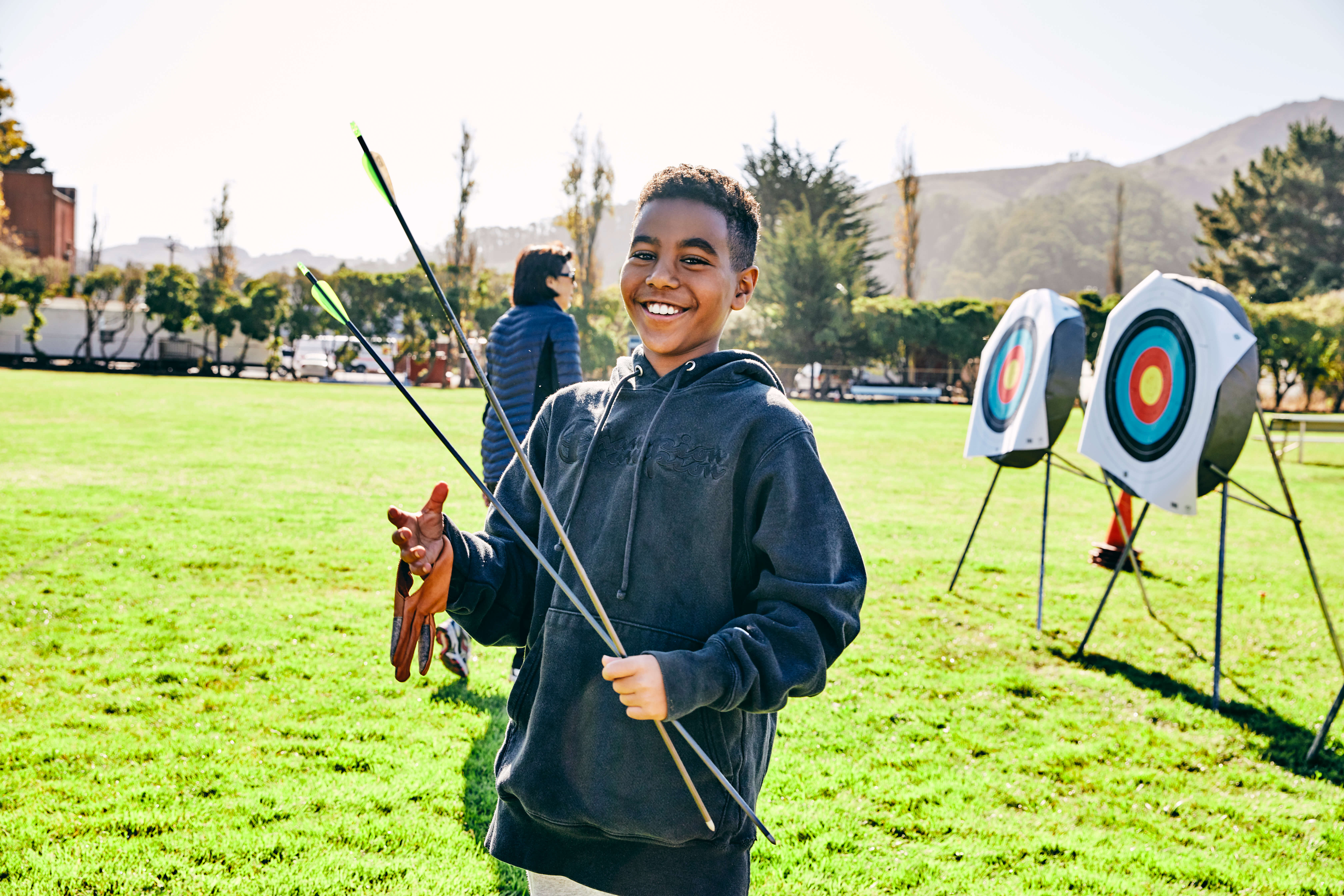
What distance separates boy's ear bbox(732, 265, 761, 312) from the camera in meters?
1.62

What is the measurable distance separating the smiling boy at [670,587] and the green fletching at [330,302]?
30 centimetres

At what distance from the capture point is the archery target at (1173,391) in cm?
430

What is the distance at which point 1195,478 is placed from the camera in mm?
4422

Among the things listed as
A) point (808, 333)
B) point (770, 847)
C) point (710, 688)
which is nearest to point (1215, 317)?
point (770, 847)

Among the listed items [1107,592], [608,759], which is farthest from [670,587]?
[1107,592]

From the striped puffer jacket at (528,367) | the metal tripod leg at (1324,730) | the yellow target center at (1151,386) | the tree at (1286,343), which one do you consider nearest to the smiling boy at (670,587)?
the striped puffer jacket at (528,367)

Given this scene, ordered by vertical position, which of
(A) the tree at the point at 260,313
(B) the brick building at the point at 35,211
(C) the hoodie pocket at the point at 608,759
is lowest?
(C) the hoodie pocket at the point at 608,759

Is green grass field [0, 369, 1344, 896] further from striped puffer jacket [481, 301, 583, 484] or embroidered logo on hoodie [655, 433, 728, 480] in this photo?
embroidered logo on hoodie [655, 433, 728, 480]

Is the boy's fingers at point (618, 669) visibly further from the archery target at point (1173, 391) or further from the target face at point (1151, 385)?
the target face at point (1151, 385)

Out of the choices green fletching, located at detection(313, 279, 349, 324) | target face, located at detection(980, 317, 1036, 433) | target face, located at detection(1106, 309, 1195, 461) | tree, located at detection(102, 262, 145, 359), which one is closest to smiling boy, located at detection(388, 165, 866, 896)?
green fletching, located at detection(313, 279, 349, 324)

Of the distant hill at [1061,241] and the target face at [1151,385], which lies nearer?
the target face at [1151,385]

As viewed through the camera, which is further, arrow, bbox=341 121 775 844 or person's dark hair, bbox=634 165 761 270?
person's dark hair, bbox=634 165 761 270

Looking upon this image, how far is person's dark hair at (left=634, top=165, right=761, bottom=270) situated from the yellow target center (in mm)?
4066

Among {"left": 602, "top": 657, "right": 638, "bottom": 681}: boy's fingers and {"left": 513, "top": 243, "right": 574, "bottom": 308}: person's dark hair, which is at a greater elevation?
{"left": 513, "top": 243, "right": 574, "bottom": 308}: person's dark hair
